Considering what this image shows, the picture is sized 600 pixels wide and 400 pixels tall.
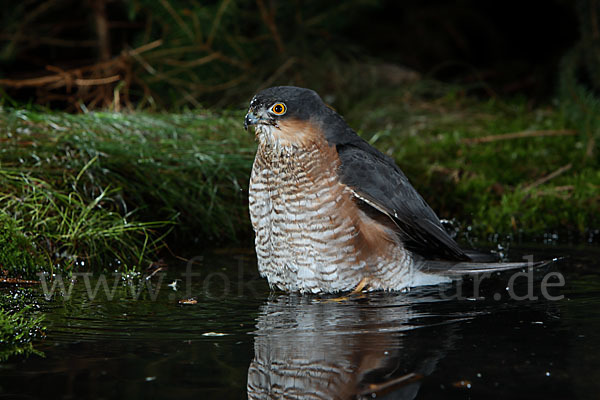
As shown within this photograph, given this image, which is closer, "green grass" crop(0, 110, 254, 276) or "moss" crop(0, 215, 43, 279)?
"moss" crop(0, 215, 43, 279)

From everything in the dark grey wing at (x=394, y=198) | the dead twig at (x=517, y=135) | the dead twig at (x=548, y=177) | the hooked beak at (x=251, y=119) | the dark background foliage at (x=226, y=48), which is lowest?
the dark grey wing at (x=394, y=198)

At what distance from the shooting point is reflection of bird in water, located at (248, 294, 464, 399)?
244 centimetres

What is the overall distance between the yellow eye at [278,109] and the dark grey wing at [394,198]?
359mm

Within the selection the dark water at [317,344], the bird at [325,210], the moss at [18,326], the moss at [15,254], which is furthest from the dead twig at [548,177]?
the moss at [18,326]

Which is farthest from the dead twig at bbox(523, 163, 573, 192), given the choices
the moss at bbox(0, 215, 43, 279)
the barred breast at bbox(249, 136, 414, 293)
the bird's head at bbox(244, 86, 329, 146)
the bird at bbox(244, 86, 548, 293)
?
the moss at bbox(0, 215, 43, 279)

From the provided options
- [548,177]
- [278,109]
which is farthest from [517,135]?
[278,109]

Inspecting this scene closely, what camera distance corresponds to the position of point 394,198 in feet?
13.1

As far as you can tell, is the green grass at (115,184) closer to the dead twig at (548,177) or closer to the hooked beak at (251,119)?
the hooked beak at (251,119)

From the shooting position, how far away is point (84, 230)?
15.4ft

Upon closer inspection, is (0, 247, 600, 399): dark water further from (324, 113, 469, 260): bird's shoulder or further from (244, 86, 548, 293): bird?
(324, 113, 469, 260): bird's shoulder

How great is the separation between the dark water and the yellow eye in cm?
92

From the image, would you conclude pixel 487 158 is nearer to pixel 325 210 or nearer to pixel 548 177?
pixel 548 177

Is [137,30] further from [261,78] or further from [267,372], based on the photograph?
[267,372]

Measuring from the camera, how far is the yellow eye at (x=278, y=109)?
12.9ft
